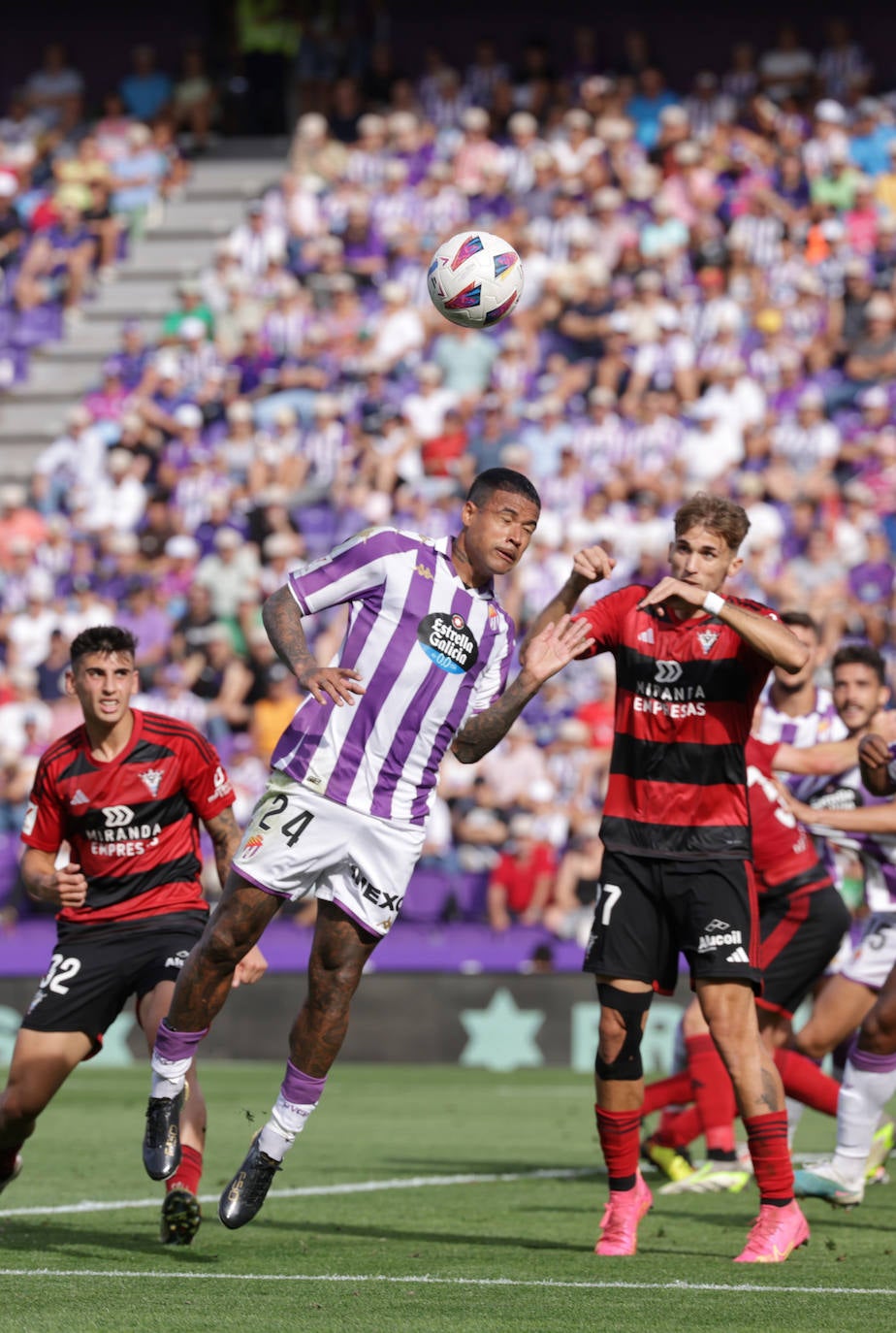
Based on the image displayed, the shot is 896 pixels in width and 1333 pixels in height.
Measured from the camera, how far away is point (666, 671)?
7469mm

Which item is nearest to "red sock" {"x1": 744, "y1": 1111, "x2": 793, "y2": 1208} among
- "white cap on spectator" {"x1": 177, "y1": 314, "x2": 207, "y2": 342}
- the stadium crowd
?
the stadium crowd

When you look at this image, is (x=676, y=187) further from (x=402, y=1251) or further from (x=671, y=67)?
(x=402, y=1251)

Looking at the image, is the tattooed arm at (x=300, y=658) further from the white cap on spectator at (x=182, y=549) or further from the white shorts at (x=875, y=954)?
the white cap on spectator at (x=182, y=549)

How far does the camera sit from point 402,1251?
295 inches

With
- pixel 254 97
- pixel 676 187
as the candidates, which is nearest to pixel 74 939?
pixel 676 187

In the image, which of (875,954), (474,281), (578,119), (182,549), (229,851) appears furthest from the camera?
(578,119)

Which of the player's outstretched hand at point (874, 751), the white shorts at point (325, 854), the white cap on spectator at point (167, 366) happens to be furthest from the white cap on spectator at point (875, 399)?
the white shorts at point (325, 854)

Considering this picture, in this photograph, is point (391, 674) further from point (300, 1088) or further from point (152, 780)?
point (300, 1088)

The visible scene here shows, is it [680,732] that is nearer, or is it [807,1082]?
[680,732]

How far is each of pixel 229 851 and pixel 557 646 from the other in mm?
1532

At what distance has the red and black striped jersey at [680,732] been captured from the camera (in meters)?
7.42

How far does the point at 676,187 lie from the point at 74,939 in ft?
51.1

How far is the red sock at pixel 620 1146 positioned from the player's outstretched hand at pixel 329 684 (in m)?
1.78

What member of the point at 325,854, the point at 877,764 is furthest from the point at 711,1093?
the point at 325,854
